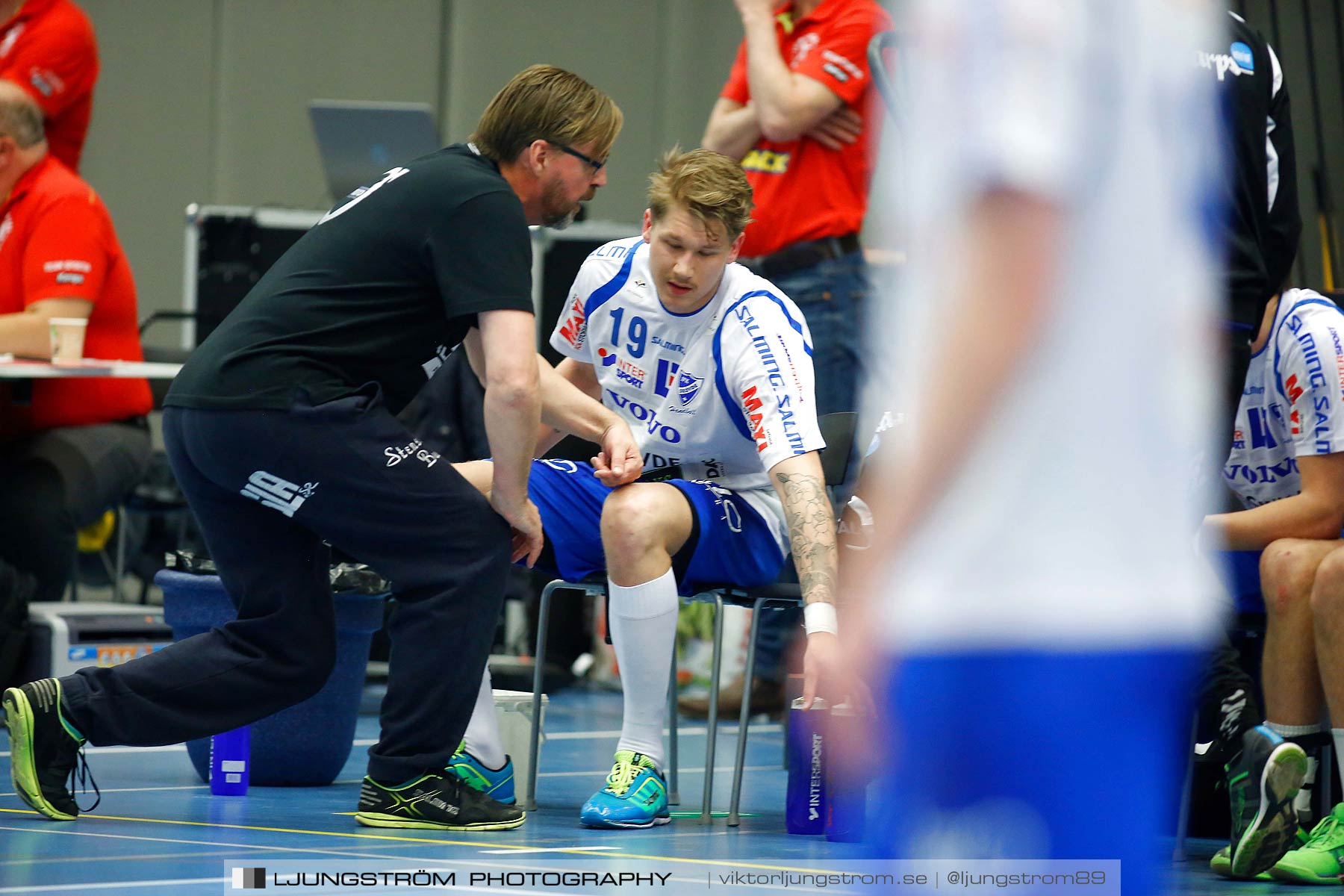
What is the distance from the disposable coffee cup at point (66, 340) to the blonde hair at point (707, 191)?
1.90 metres

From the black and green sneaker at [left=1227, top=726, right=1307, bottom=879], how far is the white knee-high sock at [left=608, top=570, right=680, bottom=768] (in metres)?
1.10

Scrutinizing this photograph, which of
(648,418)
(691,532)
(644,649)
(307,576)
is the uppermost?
(648,418)

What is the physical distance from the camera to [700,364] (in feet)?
11.8

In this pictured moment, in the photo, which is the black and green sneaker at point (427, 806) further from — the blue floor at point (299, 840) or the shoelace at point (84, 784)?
the shoelace at point (84, 784)

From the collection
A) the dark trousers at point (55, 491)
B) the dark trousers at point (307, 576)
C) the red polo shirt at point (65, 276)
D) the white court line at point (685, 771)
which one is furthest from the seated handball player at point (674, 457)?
the red polo shirt at point (65, 276)

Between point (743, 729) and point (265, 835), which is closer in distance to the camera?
point (265, 835)

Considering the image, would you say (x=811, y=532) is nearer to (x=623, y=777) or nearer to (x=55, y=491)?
(x=623, y=777)

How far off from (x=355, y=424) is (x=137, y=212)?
288 inches

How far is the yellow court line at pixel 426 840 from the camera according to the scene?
2.83 meters

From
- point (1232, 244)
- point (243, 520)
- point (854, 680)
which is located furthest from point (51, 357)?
point (854, 680)

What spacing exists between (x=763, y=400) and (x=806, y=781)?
0.75 meters

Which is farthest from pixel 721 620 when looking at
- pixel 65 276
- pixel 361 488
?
pixel 65 276

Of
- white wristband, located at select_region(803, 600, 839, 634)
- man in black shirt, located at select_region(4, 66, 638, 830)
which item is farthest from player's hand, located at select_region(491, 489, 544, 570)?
white wristband, located at select_region(803, 600, 839, 634)

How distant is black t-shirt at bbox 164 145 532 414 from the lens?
10.0ft
